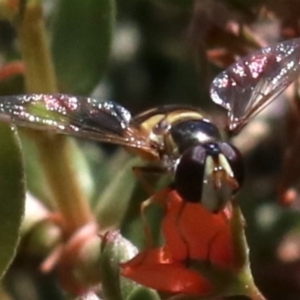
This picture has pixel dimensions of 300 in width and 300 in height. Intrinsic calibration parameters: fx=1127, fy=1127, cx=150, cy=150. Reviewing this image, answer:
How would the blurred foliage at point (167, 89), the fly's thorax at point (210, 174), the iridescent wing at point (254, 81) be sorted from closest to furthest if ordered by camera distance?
the fly's thorax at point (210, 174), the iridescent wing at point (254, 81), the blurred foliage at point (167, 89)

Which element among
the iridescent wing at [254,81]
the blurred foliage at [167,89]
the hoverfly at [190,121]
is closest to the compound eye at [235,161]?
the hoverfly at [190,121]

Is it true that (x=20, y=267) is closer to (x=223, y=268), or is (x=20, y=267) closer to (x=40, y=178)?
(x=40, y=178)

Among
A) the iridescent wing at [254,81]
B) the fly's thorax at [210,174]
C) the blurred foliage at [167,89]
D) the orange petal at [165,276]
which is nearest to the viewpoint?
the orange petal at [165,276]

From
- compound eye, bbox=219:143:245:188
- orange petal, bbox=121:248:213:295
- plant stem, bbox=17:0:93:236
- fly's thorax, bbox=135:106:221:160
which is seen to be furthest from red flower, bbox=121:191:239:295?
plant stem, bbox=17:0:93:236

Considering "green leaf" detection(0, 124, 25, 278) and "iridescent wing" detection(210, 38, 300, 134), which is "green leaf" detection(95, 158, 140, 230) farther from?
"green leaf" detection(0, 124, 25, 278)

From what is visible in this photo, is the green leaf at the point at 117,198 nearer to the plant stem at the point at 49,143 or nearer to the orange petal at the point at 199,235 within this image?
the plant stem at the point at 49,143

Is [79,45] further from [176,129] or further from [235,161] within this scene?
[235,161]
